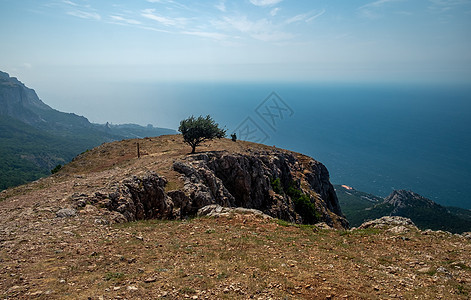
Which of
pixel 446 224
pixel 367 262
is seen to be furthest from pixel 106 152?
pixel 446 224

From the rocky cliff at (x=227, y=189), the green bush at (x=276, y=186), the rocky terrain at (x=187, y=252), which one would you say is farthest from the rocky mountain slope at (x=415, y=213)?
the rocky terrain at (x=187, y=252)

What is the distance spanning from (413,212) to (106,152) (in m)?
124

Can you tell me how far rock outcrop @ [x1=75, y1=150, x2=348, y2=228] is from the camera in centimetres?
1797

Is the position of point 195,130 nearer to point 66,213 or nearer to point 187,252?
point 66,213

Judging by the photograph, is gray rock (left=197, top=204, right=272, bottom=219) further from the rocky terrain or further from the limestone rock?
the limestone rock

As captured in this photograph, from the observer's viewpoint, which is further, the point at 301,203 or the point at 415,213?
the point at 415,213

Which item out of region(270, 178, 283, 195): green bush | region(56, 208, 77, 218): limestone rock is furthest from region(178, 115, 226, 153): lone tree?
region(56, 208, 77, 218): limestone rock

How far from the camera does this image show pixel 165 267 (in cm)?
922

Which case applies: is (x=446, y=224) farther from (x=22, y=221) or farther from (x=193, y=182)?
(x=22, y=221)

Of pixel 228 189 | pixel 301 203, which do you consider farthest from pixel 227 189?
pixel 301 203

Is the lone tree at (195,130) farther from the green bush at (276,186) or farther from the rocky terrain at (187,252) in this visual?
the rocky terrain at (187,252)

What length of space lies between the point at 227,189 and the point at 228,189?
44cm

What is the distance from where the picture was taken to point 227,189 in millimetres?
31266

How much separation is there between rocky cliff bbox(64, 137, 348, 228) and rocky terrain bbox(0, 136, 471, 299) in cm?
15
